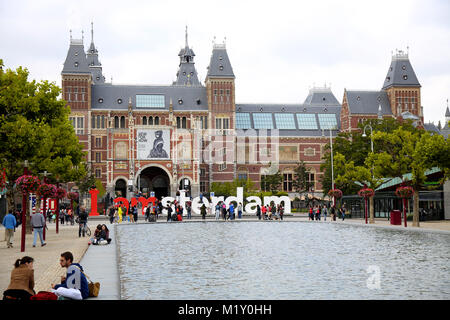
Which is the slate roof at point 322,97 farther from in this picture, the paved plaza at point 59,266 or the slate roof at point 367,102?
the paved plaza at point 59,266

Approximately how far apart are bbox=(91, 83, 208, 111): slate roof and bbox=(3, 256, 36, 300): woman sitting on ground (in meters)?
76.8

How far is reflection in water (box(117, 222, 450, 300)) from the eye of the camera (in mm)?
11172

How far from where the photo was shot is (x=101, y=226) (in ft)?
77.4

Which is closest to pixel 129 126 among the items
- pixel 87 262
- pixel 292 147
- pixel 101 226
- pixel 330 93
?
pixel 292 147

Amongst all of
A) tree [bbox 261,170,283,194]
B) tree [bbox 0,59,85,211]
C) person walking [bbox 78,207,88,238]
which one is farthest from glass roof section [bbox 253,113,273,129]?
person walking [bbox 78,207,88,238]

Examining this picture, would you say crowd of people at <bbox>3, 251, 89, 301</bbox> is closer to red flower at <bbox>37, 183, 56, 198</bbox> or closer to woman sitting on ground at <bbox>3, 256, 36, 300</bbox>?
woman sitting on ground at <bbox>3, 256, 36, 300</bbox>

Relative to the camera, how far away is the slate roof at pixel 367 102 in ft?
284

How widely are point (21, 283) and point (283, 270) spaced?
22.7ft

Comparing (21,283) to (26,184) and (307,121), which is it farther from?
(307,121)

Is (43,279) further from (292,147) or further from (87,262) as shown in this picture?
(292,147)

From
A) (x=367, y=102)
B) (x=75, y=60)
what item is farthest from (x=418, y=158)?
(x=75, y=60)

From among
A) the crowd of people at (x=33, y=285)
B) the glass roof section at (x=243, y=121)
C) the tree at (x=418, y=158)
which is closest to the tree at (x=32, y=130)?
the crowd of people at (x=33, y=285)

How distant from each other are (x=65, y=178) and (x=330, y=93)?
7326cm

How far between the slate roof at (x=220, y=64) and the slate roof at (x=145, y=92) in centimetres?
390
